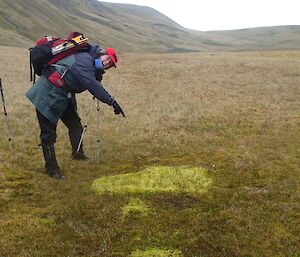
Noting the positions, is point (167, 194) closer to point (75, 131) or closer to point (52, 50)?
point (75, 131)

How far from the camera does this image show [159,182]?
39.8ft

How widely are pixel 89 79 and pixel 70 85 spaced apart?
90 centimetres

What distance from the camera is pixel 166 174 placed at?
12688 millimetres

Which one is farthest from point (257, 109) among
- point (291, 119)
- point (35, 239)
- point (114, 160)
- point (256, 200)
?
point (35, 239)

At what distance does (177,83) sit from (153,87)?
3561 millimetres

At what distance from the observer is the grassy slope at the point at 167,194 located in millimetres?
8844

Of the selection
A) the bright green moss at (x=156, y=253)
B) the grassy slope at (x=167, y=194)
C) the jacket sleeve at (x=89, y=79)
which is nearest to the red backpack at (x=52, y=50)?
the jacket sleeve at (x=89, y=79)

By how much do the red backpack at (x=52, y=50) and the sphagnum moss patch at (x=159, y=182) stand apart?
3.95 m

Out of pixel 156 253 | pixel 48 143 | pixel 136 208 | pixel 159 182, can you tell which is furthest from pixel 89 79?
pixel 156 253

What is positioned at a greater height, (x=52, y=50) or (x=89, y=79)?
(x=52, y=50)

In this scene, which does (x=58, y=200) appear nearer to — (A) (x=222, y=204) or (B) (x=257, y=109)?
(A) (x=222, y=204)

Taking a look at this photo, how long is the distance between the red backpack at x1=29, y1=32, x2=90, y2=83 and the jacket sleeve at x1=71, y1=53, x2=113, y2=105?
1.54ft

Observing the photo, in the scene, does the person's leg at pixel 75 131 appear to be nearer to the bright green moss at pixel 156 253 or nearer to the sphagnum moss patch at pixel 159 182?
the sphagnum moss patch at pixel 159 182

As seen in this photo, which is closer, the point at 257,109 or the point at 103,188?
the point at 103,188
